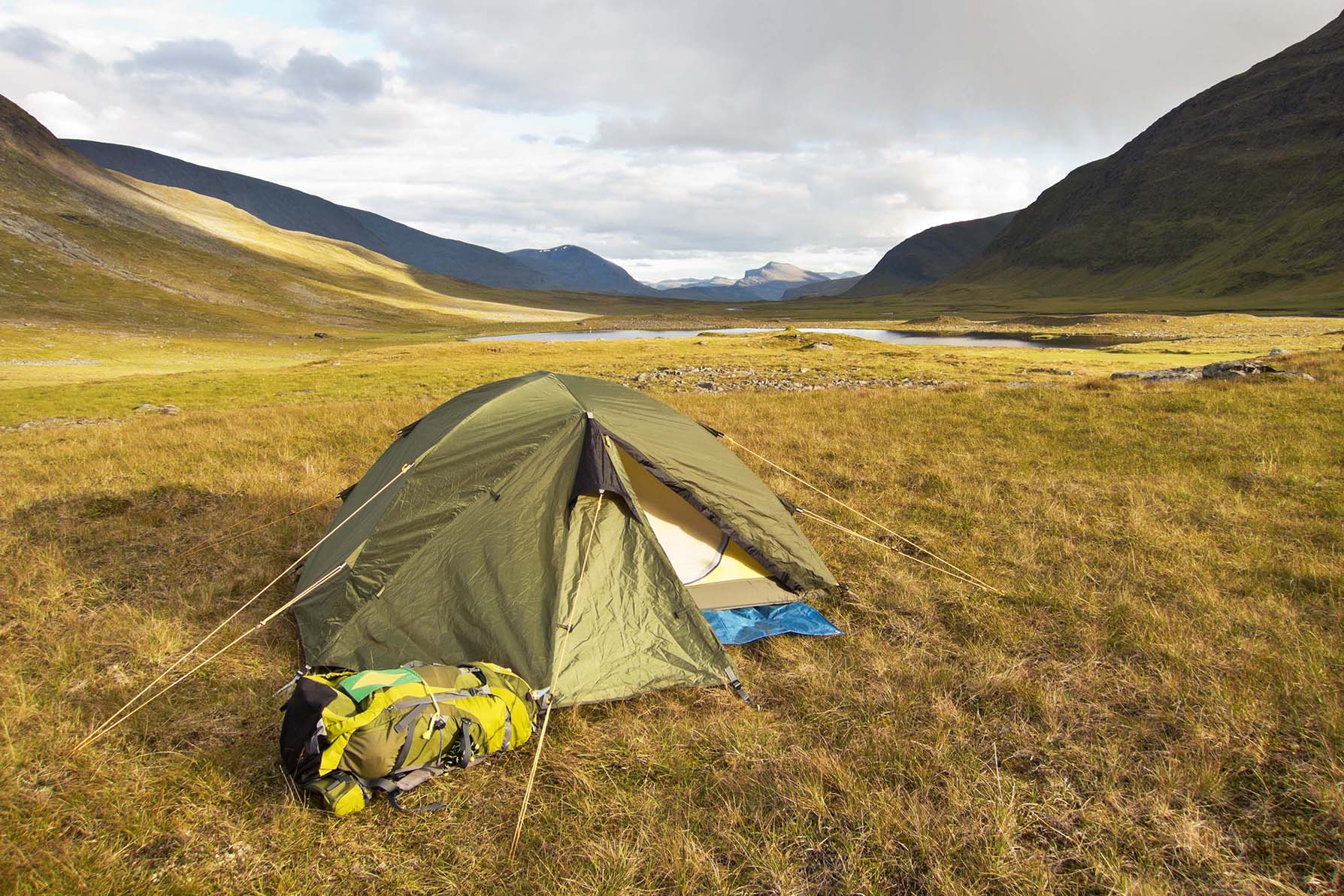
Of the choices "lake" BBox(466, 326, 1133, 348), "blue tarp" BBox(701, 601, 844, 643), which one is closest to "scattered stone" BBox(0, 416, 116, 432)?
"blue tarp" BBox(701, 601, 844, 643)

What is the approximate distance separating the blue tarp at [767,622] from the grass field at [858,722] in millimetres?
150

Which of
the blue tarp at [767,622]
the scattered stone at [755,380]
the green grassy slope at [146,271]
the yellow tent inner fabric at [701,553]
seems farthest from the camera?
the green grassy slope at [146,271]

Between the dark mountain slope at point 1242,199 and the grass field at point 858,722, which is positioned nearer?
the grass field at point 858,722

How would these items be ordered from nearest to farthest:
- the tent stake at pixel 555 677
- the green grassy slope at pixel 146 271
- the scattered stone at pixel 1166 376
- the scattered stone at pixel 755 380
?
the tent stake at pixel 555 677 → the scattered stone at pixel 1166 376 → the scattered stone at pixel 755 380 → the green grassy slope at pixel 146 271

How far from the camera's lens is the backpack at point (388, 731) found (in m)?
4.12

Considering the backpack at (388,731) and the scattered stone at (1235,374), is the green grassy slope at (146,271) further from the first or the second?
the scattered stone at (1235,374)

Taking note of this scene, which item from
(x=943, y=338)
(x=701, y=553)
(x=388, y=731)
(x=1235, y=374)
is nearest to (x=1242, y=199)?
(x=943, y=338)

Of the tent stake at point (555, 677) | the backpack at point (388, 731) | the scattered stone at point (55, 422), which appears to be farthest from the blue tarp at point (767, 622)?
the scattered stone at point (55, 422)

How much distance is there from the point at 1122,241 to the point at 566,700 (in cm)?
22972

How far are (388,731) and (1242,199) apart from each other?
226674 mm

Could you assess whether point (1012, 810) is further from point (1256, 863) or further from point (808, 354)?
point (808, 354)

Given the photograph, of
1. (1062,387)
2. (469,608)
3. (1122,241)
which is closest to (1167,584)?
(469,608)

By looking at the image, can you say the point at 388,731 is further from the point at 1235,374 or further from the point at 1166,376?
the point at 1166,376

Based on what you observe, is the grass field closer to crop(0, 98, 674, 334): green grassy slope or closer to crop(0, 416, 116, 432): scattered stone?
crop(0, 416, 116, 432): scattered stone
